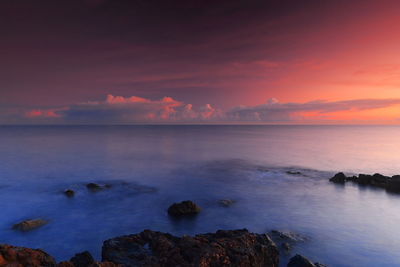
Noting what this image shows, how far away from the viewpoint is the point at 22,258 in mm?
7195

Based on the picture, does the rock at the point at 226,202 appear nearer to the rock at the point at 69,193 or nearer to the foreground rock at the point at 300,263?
the foreground rock at the point at 300,263

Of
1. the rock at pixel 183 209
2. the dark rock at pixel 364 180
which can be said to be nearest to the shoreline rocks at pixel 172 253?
the rock at pixel 183 209

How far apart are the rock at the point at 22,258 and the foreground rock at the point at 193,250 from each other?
2236 millimetres

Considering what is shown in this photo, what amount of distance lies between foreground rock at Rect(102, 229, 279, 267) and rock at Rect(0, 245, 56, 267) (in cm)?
224

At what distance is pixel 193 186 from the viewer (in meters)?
27.6

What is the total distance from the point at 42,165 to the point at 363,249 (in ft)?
145

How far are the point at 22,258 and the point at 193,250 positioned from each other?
5.30 metres

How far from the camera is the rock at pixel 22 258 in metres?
6.91

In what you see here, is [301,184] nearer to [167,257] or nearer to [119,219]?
[119,219]

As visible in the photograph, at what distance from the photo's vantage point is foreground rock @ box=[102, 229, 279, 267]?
835 centimetres

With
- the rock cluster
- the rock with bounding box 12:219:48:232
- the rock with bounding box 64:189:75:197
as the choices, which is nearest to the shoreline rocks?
the rock with bounding box 12:219:48:232

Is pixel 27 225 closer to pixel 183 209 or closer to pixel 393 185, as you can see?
pixel 183 209

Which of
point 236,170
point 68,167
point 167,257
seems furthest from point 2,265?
point 68,167

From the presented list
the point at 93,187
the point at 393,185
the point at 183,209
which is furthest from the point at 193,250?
the point at 393,185
